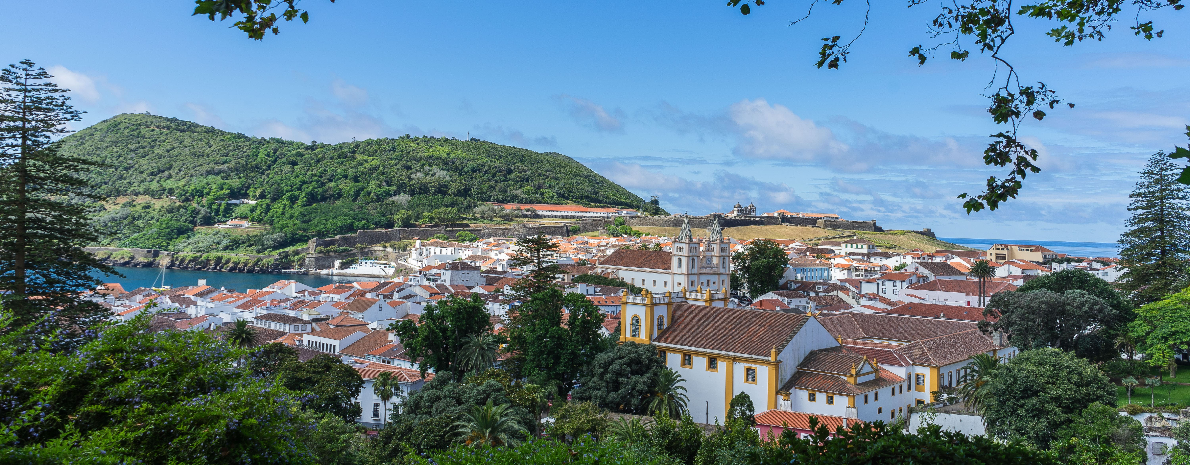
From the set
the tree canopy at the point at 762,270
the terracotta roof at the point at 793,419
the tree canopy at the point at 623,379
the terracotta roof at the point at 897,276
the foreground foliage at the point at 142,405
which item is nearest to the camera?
the foreground foliage at the point at 142,405

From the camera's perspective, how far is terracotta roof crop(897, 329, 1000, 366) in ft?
68.6

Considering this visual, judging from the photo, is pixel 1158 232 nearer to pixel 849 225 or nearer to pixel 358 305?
pixel 358 305

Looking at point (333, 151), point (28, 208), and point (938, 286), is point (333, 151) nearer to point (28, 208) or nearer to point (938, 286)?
point (938, 286)

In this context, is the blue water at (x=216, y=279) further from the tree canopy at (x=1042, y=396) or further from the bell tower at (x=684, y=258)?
the tree canopy at (x=1042, y=396)

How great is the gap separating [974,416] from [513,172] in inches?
4312

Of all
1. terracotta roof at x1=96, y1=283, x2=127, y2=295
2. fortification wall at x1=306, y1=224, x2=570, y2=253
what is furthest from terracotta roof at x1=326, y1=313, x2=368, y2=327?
fortification wall at x1=306, y1=224, x2=570, y2=253

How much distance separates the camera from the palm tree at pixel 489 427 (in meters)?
14.5

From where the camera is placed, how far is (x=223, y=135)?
5408 inches

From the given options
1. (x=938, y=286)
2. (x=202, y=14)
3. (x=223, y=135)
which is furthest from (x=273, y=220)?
(x=202, y=14)

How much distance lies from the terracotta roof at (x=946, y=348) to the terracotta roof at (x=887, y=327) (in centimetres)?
148

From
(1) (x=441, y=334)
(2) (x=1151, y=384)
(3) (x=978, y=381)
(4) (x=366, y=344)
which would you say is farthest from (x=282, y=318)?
(2) (x=1151, y=384)

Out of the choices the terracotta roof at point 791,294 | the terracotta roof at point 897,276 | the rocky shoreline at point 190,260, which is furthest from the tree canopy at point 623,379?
the rocky shoreline at point 190,260

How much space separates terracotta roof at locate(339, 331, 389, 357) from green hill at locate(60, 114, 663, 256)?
64047 mm

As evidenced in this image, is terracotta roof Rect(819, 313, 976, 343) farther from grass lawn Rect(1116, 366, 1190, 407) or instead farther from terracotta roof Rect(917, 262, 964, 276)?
terracotta roof Rect(917, 262, 964, 276)
